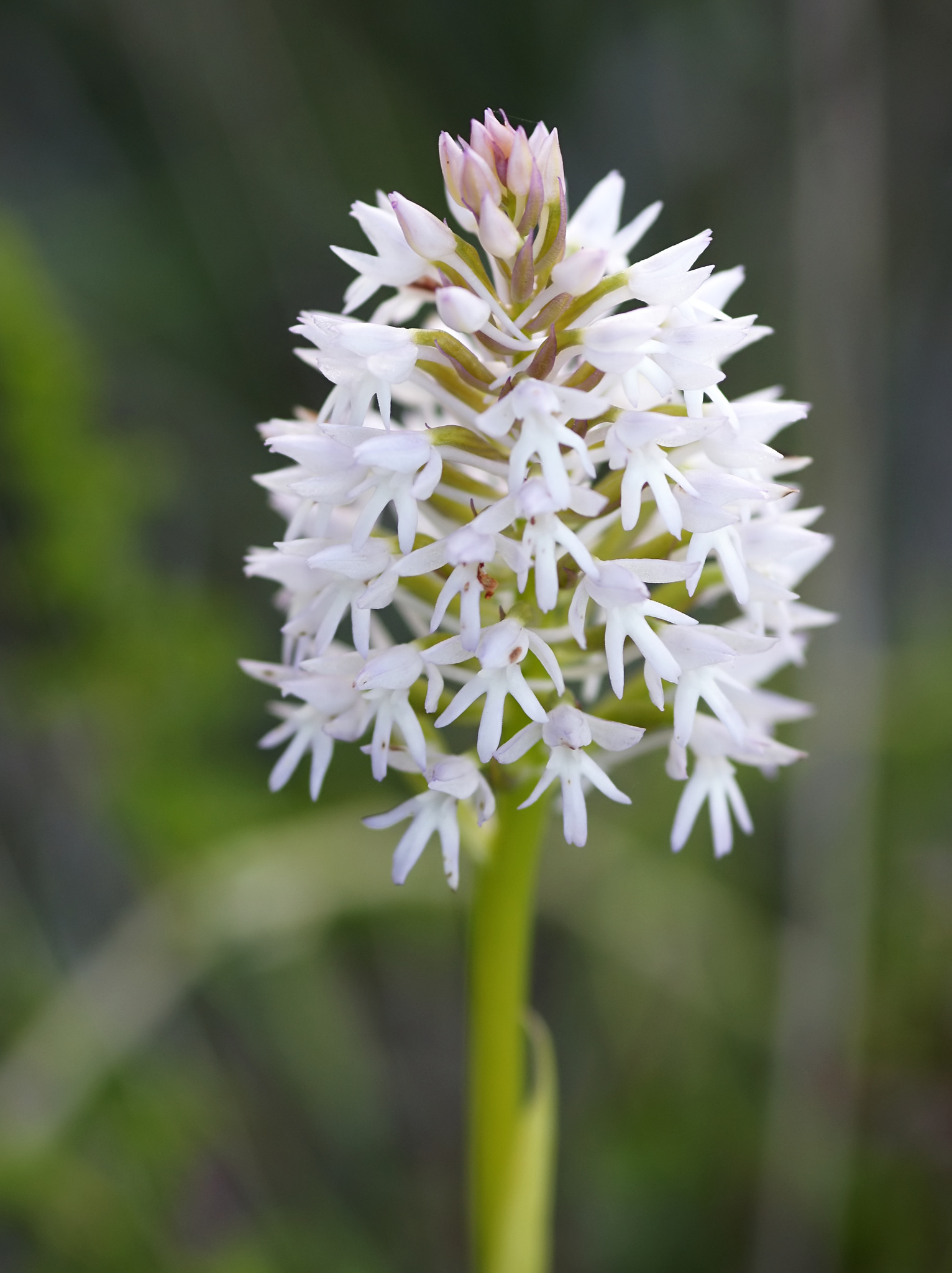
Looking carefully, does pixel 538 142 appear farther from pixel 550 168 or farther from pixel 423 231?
pixel 423 231

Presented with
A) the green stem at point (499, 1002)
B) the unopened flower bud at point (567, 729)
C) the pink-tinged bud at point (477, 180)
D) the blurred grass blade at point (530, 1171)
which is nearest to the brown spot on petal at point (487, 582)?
the unopened flower bud at point (567, 729)

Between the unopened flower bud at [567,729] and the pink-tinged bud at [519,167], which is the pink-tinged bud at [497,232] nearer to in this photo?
the pink-tinged bud at [519,167]

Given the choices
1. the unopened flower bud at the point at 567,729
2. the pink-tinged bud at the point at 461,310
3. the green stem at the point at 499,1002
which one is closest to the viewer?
the pink-tinged bud at the point at 461,310

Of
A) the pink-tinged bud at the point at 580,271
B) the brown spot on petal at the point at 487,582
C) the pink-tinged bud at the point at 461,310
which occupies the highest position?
the pink-tinged bud at the point at 580,271

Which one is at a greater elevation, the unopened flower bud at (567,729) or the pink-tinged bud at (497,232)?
the pink-tinged bud at (497,232)

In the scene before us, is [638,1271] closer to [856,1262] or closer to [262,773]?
[856,1262]

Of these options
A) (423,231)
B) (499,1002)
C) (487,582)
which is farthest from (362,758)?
(423,231)
